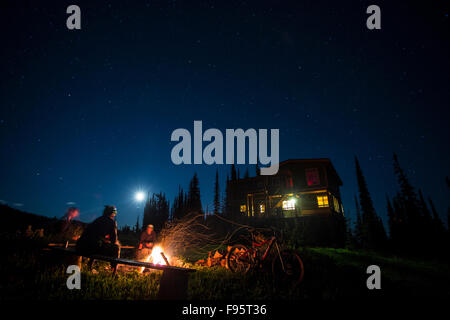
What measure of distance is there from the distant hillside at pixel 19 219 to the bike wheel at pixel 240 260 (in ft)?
49.9

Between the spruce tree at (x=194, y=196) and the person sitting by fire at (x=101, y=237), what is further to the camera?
the spruce tree at (x=194, y=196)

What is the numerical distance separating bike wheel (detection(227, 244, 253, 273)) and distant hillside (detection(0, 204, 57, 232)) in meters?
15.2

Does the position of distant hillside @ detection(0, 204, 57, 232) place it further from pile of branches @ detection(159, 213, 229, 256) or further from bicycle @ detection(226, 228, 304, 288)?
bicycle @ detection(226, 228, 304, 288)

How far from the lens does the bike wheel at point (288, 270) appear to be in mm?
5957

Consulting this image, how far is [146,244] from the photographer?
9.74 meters

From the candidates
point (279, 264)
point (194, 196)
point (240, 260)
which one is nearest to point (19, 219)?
point (240, 260)

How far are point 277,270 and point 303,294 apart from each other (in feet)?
3.60

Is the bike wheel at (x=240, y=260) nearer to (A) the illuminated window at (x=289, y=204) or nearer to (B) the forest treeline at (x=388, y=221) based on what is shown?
(B) the forest treeline at (x=388, y=221)

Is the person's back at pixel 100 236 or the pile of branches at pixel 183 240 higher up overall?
the person's back at pixel 100 236

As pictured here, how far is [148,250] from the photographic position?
951 cm

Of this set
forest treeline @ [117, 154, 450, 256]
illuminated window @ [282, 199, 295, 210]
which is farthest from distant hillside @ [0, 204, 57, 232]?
illuminated window @ [282, 199, 295, 210]

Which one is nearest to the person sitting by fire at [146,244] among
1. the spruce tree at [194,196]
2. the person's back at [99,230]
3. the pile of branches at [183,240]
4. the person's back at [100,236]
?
the pile of branches at [183,240]

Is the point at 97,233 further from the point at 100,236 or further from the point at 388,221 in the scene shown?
the point at 388,221
